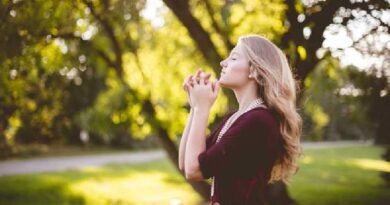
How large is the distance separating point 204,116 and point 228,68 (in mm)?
287

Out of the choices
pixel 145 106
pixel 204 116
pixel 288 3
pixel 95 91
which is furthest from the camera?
pixel 95 91

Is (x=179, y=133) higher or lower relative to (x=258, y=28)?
lower

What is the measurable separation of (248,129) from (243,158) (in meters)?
0.14

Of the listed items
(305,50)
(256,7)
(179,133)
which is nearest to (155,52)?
(179,133)

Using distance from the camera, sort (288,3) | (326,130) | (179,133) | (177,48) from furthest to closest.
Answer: (326,130), (177,48), (179,133), (288,3)

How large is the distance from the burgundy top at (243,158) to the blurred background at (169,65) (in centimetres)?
186

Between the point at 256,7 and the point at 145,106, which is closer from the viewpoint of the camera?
the point at 256,7

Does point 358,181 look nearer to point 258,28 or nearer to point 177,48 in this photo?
point 177,48

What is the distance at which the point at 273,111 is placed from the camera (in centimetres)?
225

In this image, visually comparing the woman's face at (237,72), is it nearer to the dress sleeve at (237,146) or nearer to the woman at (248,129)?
the woman at (248,129)

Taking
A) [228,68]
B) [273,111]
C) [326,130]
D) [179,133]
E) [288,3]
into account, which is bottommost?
[326,130]

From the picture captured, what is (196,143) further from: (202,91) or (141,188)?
(141,188)

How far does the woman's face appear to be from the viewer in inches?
89.8

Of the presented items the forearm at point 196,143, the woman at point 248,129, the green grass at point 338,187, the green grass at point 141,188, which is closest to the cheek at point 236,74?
the woman at point 248,129
